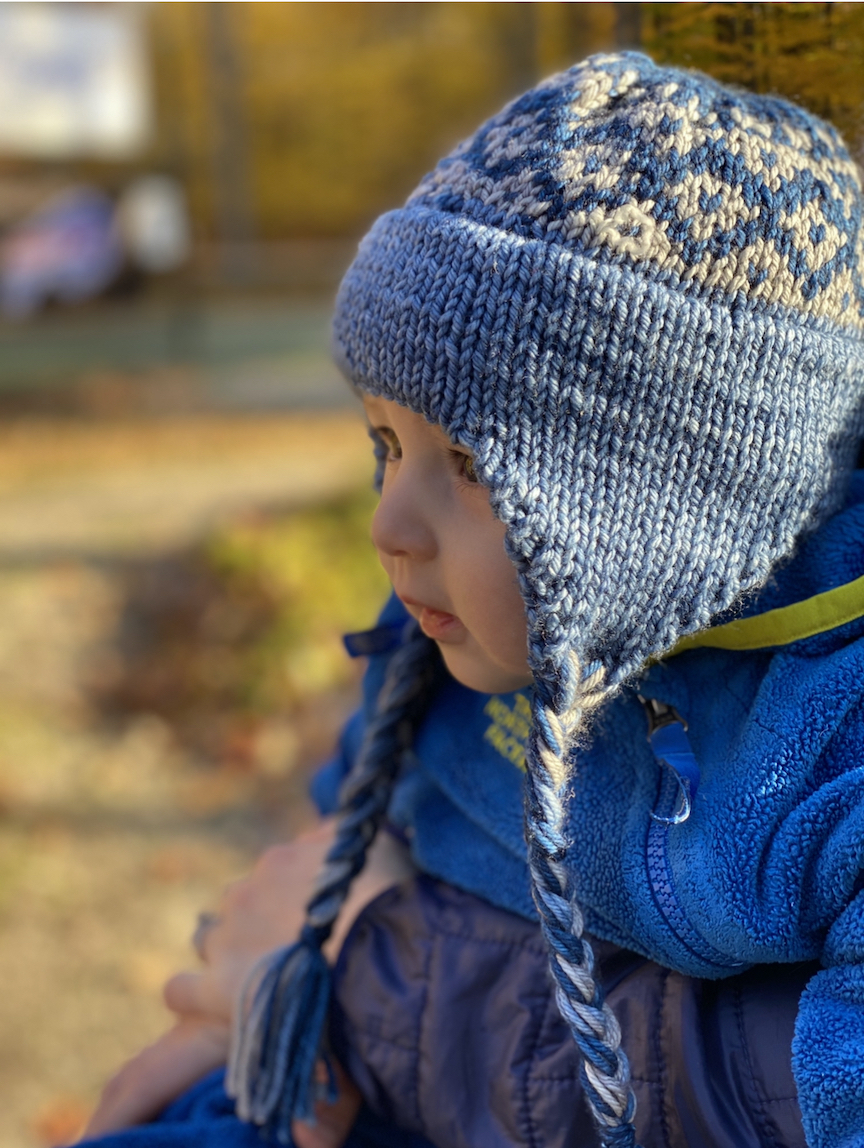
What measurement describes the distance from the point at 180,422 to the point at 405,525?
6.03 metres

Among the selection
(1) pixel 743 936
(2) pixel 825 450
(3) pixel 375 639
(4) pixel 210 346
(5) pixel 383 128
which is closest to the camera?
(1) pixel 743 936

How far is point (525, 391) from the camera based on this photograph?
1001 mm

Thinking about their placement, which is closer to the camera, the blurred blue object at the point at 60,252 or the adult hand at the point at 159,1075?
the adult hand at the point at 159,1075

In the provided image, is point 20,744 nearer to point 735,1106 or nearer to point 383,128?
point 735,1106

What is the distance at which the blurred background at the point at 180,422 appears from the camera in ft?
8.91

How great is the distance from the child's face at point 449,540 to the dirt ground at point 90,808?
1.94m

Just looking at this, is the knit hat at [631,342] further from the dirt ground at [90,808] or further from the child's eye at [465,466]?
the dirt ground at [90,808]

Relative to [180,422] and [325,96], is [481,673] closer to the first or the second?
[180,422]

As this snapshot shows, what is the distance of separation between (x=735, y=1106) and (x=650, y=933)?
167 millimetres

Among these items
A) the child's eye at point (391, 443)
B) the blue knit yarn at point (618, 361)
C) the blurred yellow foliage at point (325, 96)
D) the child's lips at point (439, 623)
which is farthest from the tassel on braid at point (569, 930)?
the blurred yellow foliage at point (325, 96)

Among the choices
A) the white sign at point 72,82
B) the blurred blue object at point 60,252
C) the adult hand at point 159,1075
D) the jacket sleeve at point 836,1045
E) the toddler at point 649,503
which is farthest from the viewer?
the blurred blue object at point 60,252

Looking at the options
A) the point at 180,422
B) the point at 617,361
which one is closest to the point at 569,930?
the point at 617,361

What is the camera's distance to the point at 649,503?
3.36 ft

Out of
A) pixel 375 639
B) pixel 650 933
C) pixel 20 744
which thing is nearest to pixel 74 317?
pixel 20 744
